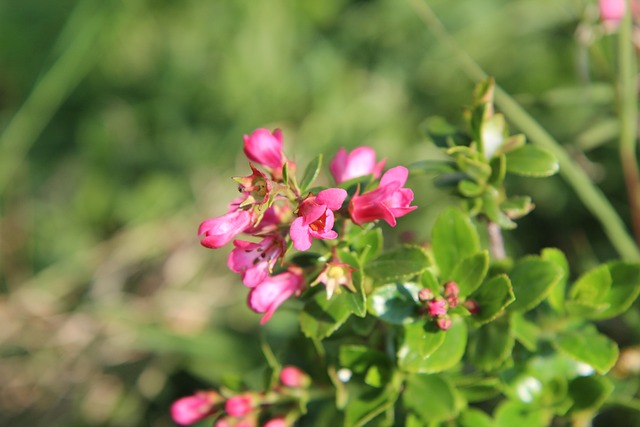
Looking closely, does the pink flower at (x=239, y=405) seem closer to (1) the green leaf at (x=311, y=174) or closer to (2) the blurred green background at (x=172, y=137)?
(1) the green leaf at (x=311, y=174)

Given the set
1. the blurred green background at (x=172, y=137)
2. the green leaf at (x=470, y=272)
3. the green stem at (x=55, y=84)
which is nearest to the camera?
the green leaf at (x=470, y=272)

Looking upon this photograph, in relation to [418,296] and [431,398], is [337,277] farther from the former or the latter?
[431,398]

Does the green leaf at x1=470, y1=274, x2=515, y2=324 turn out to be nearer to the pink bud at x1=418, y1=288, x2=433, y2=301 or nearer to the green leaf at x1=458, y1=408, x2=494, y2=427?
the pink bud at x1=418, y1=288, x2=433, y2=301

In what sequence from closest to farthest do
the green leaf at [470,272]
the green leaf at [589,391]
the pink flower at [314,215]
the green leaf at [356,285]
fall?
the pink flower at [314,215], the green leaf at [356,285], the green leaf at [470,272], the green leaf at [589,391]

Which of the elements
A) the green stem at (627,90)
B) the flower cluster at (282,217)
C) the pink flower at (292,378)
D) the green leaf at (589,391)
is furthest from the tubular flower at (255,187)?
the green stem at (627,90)

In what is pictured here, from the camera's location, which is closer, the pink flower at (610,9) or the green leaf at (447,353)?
the green leaf at (447,353)

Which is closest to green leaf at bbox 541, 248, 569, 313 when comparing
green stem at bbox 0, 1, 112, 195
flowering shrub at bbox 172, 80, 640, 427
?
flowering shrub at bbox 172, 80, 640, 427

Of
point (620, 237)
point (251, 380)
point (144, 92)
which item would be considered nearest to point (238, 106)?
point (144, 92)

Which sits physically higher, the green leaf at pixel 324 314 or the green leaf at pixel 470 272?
the green leaf at pixel 324 314
